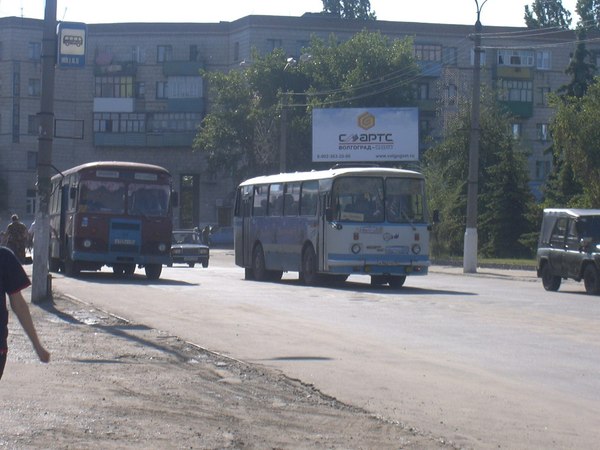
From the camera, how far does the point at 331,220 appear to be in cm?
2738

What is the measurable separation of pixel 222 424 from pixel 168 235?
22329 millimetres

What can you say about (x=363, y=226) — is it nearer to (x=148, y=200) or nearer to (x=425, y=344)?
(x=148, y=200)

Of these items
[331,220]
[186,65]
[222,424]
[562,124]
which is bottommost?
[222,424]

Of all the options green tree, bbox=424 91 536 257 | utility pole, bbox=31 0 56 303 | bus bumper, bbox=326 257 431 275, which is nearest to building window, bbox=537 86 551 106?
green tree, bbox=424 91 536 257

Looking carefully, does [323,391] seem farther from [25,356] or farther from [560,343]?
[560,343]

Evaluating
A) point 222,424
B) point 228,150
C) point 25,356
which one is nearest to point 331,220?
point 25,356

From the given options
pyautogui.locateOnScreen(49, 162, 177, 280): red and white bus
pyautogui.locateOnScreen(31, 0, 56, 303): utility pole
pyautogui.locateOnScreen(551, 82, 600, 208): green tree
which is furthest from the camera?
pyautogui.locateOnScreen(551, 82, 600, 208): green tree

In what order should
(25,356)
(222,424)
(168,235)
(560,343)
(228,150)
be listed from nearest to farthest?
1. (222,424)
2. (25,356)
3. (560,343)
4. (168,235)
5. (228,150)

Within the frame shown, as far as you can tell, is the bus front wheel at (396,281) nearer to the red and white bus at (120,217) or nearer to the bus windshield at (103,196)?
the red and white bus at (120,217)

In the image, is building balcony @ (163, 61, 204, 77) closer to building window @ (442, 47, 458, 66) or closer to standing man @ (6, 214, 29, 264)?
building window @ (442, 47, 458, 66)

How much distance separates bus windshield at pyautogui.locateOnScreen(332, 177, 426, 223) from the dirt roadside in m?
13.8

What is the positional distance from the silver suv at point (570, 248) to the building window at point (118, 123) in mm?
59857

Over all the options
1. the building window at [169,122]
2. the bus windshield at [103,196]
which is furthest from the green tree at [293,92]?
the bus windshield at [103,196]

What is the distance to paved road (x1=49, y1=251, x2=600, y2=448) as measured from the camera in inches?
379
